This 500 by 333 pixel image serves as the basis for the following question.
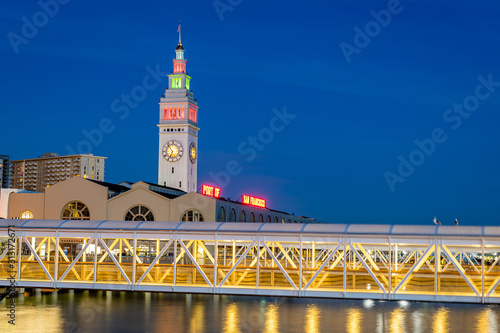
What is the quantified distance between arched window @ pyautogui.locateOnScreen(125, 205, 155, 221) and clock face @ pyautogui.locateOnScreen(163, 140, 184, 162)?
4336 cm

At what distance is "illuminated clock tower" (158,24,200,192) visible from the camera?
130500 millimetres

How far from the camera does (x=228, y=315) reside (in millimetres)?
40469

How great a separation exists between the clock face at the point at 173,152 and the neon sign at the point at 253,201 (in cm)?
2306

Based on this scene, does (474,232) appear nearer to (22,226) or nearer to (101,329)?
(101,329)

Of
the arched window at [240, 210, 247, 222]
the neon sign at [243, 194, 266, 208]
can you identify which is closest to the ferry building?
the arched window at [240, 210, 247, 222]

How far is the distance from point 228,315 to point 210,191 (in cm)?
5702

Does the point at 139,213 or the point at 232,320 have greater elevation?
the point at 139,213

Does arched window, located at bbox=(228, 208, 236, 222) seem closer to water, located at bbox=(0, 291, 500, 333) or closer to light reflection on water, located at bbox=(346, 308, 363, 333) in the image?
water, located at bbox=(0, 291, 500, 333)

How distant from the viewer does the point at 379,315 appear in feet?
137

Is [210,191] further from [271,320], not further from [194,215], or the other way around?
[271,320]

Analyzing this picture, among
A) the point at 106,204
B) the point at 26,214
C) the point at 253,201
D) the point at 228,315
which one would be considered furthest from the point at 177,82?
the point at 228,315

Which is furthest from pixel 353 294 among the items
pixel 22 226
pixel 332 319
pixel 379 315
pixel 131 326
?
pixel 22 226

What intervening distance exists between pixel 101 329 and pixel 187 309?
33.9 ft

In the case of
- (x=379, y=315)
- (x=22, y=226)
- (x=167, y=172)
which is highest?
(x=167, y=172)
